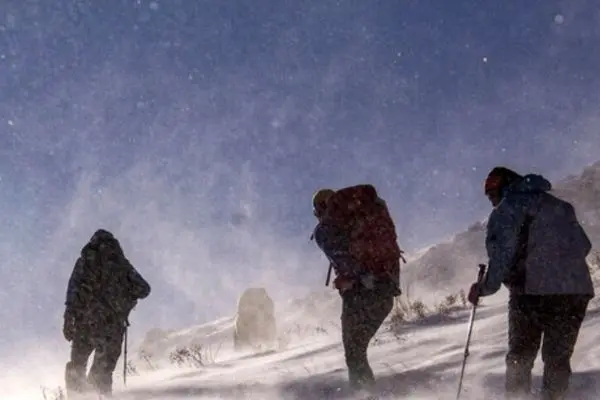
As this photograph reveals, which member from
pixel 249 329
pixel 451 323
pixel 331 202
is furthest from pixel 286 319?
pixel 331 202

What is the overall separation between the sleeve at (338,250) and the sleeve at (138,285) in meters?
2.65

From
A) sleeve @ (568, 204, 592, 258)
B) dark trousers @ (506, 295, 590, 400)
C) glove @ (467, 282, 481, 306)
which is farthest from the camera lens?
glove @ (467, 282, 481, 306)

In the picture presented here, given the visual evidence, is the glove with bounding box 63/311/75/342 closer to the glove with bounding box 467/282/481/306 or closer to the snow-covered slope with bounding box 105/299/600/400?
the snow-covered slope with bounding box 105/299/600/400

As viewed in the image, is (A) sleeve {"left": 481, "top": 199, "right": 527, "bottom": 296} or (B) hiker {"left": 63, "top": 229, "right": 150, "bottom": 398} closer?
(A) sleeve {"left": 481, "top": 199, "right": 527, "bottom": 296}

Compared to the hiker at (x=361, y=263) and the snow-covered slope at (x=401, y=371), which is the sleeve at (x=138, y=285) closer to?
the snow-covered slope at (x=401, y=371)

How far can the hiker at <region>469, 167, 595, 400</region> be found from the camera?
4500mm

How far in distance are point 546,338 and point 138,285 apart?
4639 mm

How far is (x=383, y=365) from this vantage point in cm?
685

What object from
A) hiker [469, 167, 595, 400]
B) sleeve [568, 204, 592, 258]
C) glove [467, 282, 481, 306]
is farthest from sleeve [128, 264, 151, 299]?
sleeve [568, 204, 592, 258]

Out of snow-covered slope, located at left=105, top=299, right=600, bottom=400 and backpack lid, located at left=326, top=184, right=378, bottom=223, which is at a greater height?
backpack lid, located at left=326, top=184, right=378, bottom=223

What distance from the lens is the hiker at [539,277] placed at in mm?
4500

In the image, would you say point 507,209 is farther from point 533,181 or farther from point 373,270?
point 373,270

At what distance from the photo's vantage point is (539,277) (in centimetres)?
452

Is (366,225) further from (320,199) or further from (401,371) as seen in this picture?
(401,371)
